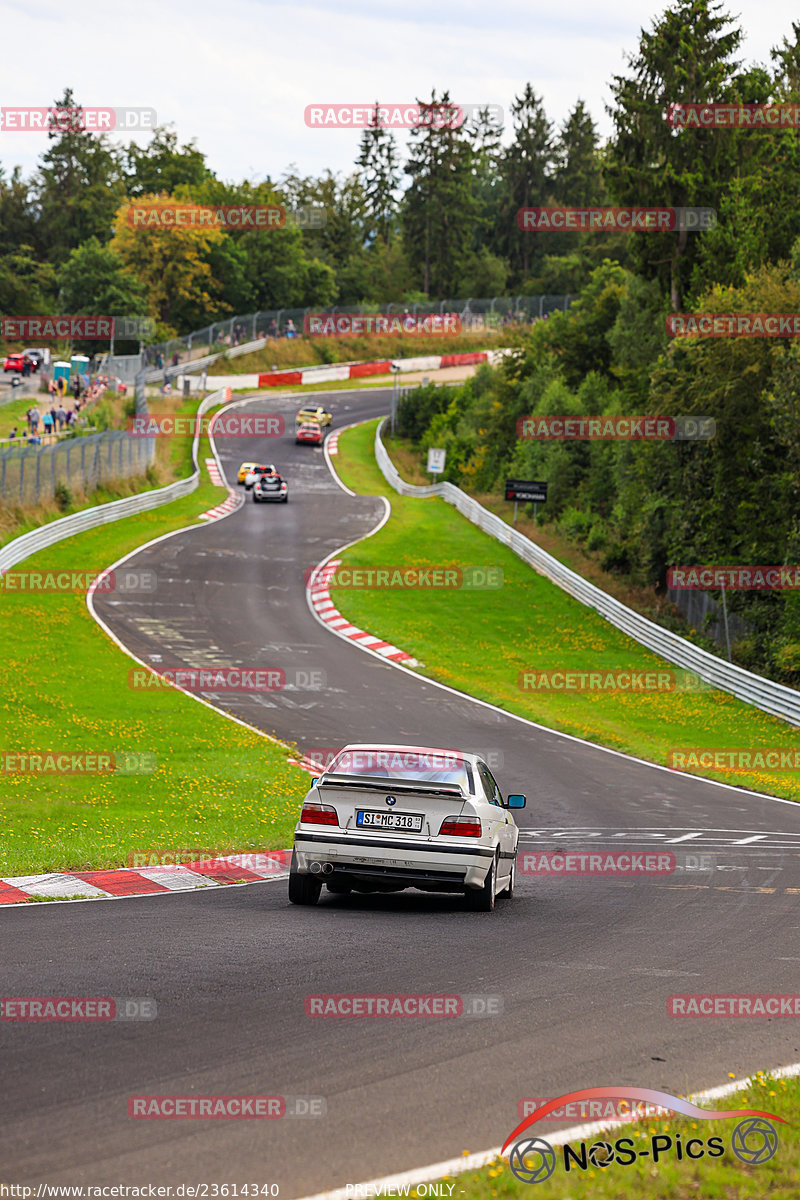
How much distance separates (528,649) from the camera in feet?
116

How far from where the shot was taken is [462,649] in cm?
3481

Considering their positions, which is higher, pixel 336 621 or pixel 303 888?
pixel 303 888

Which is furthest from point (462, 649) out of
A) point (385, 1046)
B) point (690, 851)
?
point (385, 1046)

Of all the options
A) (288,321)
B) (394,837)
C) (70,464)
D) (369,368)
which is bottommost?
(394,837)

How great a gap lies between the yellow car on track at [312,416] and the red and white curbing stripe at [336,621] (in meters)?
36.2

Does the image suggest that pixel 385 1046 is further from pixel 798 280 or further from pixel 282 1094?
pixel 798 280

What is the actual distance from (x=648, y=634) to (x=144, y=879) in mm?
26058

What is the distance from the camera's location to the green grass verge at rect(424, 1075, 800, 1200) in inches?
191

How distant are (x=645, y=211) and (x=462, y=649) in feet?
84.9

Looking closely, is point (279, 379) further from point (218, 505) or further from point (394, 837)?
point (394, 837)

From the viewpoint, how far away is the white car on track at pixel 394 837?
10.5 metres

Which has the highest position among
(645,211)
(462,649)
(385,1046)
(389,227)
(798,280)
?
(389,227)

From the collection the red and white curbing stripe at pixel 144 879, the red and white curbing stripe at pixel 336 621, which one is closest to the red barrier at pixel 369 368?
the red and white curbing stripe at pixel 336 621

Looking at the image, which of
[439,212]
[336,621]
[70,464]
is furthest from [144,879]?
[439,212]
